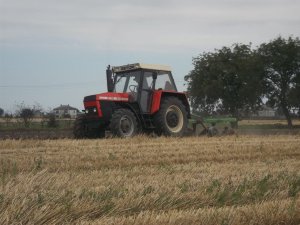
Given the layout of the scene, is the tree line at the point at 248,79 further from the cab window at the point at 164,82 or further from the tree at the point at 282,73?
the cab window at the point at 164,82

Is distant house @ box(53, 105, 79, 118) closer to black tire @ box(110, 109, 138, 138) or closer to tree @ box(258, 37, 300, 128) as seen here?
black tire @ box(110, 109, 138, 138)

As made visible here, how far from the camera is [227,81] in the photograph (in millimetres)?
40094

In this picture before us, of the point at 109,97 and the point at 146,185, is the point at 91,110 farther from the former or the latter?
the point at 146,185

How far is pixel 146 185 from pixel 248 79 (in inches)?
1335

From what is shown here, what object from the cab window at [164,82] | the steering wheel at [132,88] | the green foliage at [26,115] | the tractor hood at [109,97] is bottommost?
the green foliage at [26,115]

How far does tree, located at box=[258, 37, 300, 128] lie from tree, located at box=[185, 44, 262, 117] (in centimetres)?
84

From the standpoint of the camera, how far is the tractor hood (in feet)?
42.9

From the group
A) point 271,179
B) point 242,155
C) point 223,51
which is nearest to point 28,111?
point 223,51

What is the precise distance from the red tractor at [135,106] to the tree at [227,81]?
25.1 m

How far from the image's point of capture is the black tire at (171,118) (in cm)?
1376

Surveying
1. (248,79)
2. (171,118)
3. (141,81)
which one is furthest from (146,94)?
(248,79)

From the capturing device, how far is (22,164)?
7527mm

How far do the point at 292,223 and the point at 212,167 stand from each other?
328 centimetres

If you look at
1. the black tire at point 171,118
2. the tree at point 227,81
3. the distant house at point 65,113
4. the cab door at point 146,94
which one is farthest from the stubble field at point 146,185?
the tree at point 227,81
